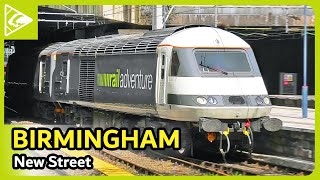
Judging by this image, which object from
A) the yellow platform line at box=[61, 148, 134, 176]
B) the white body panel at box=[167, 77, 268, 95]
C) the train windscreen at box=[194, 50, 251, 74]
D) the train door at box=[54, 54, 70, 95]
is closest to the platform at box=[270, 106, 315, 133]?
the white body panel at box=[167, 77, 268, 95]

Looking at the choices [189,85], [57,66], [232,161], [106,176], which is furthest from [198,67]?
[57,66]

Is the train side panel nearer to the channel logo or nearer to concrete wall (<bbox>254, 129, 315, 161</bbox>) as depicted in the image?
concrete wall (<bbox>254, 129, 315, 161</bbox>)

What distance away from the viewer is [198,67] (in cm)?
1153

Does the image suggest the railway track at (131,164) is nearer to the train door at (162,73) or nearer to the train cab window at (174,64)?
the train door at (162,73)

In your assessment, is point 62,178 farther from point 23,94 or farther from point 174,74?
point 23,94

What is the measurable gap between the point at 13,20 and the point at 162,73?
309 centimetres

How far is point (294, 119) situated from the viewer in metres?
15.3

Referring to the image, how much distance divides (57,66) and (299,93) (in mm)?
8638

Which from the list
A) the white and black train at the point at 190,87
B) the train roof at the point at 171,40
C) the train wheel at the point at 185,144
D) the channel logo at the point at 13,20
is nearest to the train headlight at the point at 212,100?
the white and black train at the point at 190,87

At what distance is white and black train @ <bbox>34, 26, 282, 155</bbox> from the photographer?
1128 centimetres

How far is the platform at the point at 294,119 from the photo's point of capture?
497 inches

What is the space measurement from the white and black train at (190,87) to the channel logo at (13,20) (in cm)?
281

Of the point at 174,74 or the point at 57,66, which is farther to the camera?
the point at 57,66

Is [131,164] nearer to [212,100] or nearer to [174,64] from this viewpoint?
[212,100]
